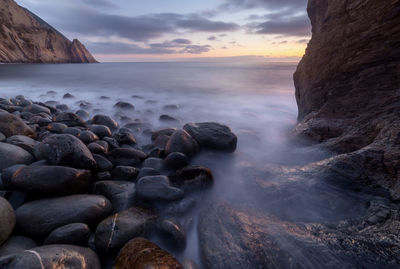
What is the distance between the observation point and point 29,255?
56.0 inches

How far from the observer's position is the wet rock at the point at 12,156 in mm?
2596

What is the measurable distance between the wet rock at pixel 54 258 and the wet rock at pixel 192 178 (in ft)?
4.32

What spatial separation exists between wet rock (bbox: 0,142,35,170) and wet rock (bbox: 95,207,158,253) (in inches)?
64.7

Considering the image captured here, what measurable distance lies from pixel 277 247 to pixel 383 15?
11.5 feet

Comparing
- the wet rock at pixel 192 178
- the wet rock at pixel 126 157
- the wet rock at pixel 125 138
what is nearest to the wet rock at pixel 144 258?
the wet rock at pixel 192 178

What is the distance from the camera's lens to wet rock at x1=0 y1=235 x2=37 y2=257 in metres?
1.63

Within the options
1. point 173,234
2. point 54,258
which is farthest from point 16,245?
point 173,234

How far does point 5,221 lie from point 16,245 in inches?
8.6

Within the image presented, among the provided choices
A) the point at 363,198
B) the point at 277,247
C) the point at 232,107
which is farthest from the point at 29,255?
the point at 232,107

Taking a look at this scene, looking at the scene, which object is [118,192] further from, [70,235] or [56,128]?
[56,128]

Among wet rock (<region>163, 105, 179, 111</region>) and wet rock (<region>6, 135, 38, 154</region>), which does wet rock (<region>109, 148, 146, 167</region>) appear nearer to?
wet rock (<region>6, 135, 38, 154</region>)

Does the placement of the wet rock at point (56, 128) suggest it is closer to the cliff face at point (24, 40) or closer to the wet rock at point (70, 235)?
the wet rock at point (70, 235)

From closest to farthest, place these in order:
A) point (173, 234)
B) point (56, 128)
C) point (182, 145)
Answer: point (173, 234) < point (182, 145) < point (56, 128)

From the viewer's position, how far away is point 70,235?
1.80 meters
